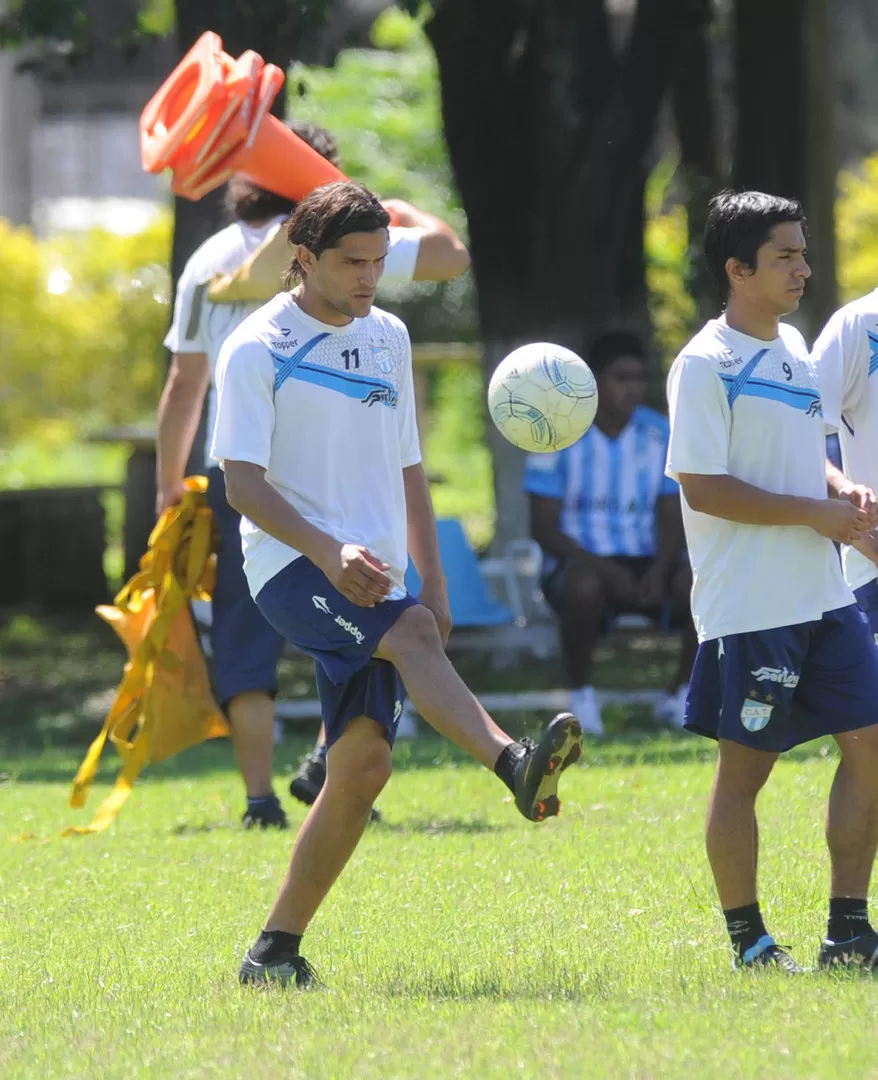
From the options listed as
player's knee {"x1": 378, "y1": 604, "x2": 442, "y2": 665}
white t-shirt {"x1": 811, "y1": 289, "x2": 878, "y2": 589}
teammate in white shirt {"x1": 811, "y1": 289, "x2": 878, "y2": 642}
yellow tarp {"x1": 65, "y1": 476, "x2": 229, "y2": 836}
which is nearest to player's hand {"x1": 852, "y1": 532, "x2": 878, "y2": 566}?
teammate in white shirt {"x1": 811, "y1": 289, "x2": 878, "y2": 642}

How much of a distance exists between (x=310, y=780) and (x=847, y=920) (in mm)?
2636

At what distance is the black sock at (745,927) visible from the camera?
486cm

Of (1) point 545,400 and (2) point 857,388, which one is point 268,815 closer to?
(1) point 545,400

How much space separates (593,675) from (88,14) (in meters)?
5.33

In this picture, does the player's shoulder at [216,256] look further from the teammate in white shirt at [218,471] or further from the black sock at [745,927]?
the black sock at [745,927]

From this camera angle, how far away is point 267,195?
709cm

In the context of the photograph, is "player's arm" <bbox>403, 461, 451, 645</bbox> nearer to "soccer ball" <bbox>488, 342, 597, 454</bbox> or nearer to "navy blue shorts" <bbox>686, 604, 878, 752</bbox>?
"soccer ball" <bbox>488, 342, 597, 454</bbox>

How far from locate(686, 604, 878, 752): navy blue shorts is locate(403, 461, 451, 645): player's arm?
2.27 ft

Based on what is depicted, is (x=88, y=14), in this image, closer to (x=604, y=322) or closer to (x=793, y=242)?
(x=604, y=322)

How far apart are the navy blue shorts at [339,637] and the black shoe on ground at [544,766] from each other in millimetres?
450

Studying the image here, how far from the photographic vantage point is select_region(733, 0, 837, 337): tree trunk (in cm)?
1360

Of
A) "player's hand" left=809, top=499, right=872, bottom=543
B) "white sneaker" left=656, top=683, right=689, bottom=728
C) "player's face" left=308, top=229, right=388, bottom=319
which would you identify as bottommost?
"white sneaker" left=656, top=683, right=689, bottom=728

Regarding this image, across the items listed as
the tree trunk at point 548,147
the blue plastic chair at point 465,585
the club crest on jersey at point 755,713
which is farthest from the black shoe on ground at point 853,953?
the tree trunk at point 548,147

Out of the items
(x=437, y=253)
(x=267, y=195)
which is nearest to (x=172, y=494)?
(x=267, y=195)
